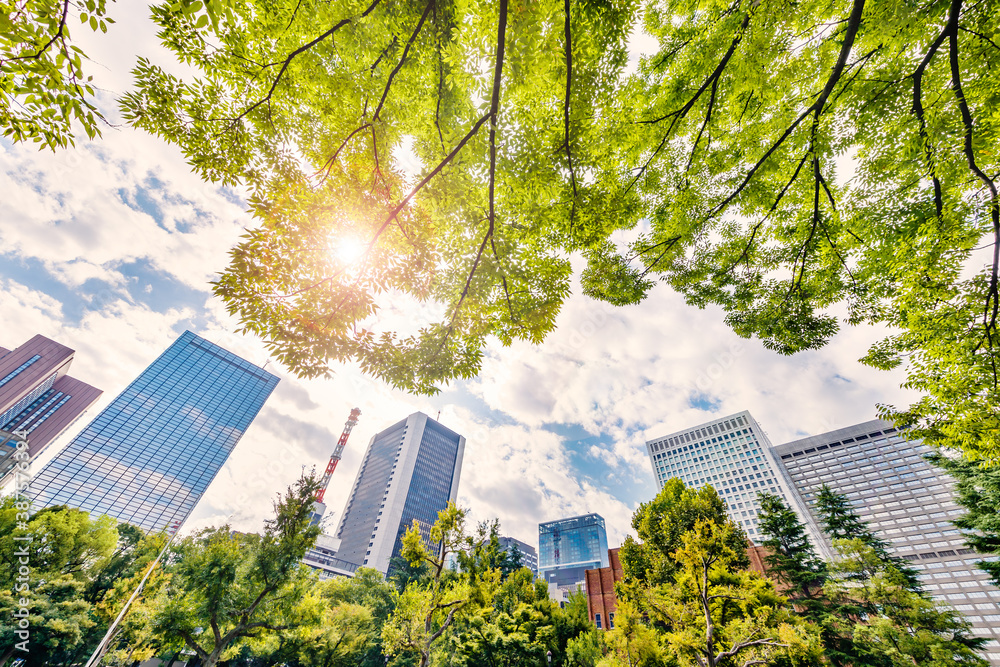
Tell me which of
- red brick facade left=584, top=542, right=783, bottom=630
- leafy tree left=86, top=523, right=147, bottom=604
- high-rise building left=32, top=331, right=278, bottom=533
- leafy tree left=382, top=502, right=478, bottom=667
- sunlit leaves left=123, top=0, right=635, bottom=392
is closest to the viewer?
sunlit leaves left=123, top=0, right=635, bottom=392

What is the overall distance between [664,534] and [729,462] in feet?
274

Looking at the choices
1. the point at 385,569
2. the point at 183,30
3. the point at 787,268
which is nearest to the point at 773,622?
the point at 787,268

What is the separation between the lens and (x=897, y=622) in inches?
516

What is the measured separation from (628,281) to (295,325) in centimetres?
527

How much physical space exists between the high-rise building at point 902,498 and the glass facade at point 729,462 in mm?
4113

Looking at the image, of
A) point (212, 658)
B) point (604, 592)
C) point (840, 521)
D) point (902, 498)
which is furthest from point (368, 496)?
point (902, 498)

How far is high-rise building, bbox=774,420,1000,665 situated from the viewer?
4934 cm

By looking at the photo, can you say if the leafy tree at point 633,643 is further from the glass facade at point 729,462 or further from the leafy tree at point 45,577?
the glass facade at point 729,462

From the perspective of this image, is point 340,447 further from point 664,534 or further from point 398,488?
point 664,534

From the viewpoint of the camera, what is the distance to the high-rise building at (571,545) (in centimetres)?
12562

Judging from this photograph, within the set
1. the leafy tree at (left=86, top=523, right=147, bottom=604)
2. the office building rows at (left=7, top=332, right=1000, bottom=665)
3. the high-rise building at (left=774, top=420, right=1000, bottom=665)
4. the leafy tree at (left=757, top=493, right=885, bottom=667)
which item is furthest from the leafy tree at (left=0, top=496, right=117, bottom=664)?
the high-rise building at (left=774, top=420, right=1000, bottom=665)

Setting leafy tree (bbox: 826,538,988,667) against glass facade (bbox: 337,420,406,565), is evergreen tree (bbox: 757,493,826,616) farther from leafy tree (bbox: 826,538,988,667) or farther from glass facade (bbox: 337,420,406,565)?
glass facade (bbox: 337,420,406,565)

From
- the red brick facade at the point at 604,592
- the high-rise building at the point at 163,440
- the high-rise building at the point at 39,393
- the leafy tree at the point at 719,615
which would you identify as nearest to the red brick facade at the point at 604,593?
the red brick facade at the point at 604,592

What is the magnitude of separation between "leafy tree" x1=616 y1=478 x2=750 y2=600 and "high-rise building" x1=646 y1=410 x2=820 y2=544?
69669 millimetres
